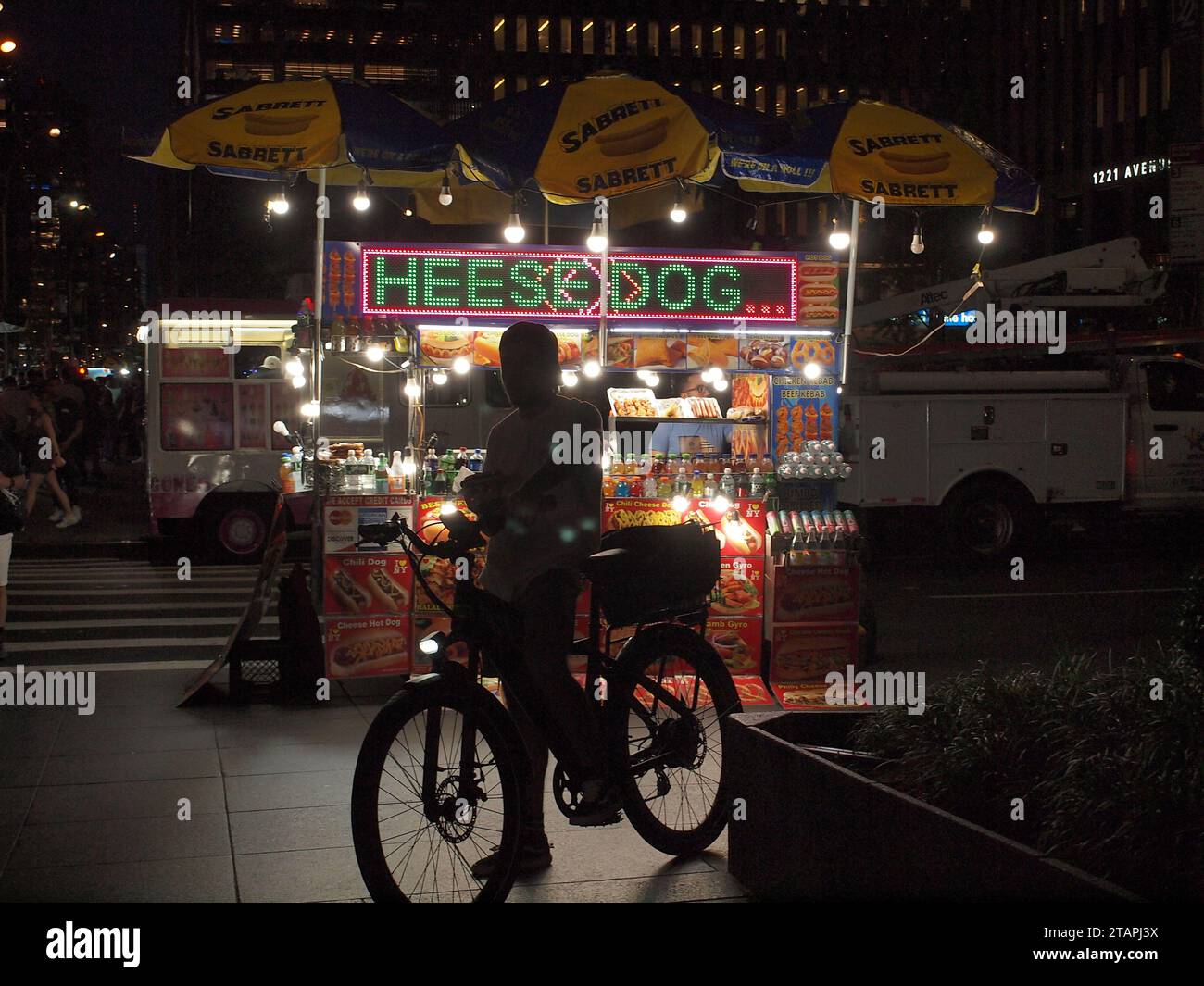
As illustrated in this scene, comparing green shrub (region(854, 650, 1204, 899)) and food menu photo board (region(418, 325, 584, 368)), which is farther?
food menu photo board (region(418, 325, 584, 368))

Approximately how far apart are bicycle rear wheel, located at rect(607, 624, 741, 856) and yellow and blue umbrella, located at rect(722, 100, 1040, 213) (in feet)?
14.6

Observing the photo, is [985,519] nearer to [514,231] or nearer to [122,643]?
[514,231]

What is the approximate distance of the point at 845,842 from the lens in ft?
13.9

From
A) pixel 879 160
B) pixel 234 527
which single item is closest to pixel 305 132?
pixel 879 160

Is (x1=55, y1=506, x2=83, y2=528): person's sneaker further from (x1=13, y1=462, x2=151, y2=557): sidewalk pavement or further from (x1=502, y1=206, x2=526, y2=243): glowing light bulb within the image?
(x1=502, y1=206, x2=526, y2=243): glowing light bulb

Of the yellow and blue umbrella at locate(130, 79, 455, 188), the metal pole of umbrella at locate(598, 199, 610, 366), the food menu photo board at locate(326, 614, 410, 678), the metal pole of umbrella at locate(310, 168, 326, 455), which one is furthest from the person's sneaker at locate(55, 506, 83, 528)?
the metal pole of umbrella at locate(598, 199, 610, 366)

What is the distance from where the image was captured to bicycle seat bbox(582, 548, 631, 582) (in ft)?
16.7

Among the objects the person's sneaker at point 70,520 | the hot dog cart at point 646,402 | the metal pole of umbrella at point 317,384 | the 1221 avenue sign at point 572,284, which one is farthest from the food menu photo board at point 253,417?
the 1221 avenue sign at point 572,284

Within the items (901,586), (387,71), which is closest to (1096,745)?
(901,586)

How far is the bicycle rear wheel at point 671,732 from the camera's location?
5.13m

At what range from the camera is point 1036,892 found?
343 centimetres

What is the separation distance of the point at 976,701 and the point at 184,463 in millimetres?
12967

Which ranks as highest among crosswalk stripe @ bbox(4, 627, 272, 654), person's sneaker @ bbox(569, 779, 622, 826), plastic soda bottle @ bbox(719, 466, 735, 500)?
plastic soda bottle @ bbox(719, 466, 735, 500)

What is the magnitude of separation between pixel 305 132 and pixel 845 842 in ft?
20.2
